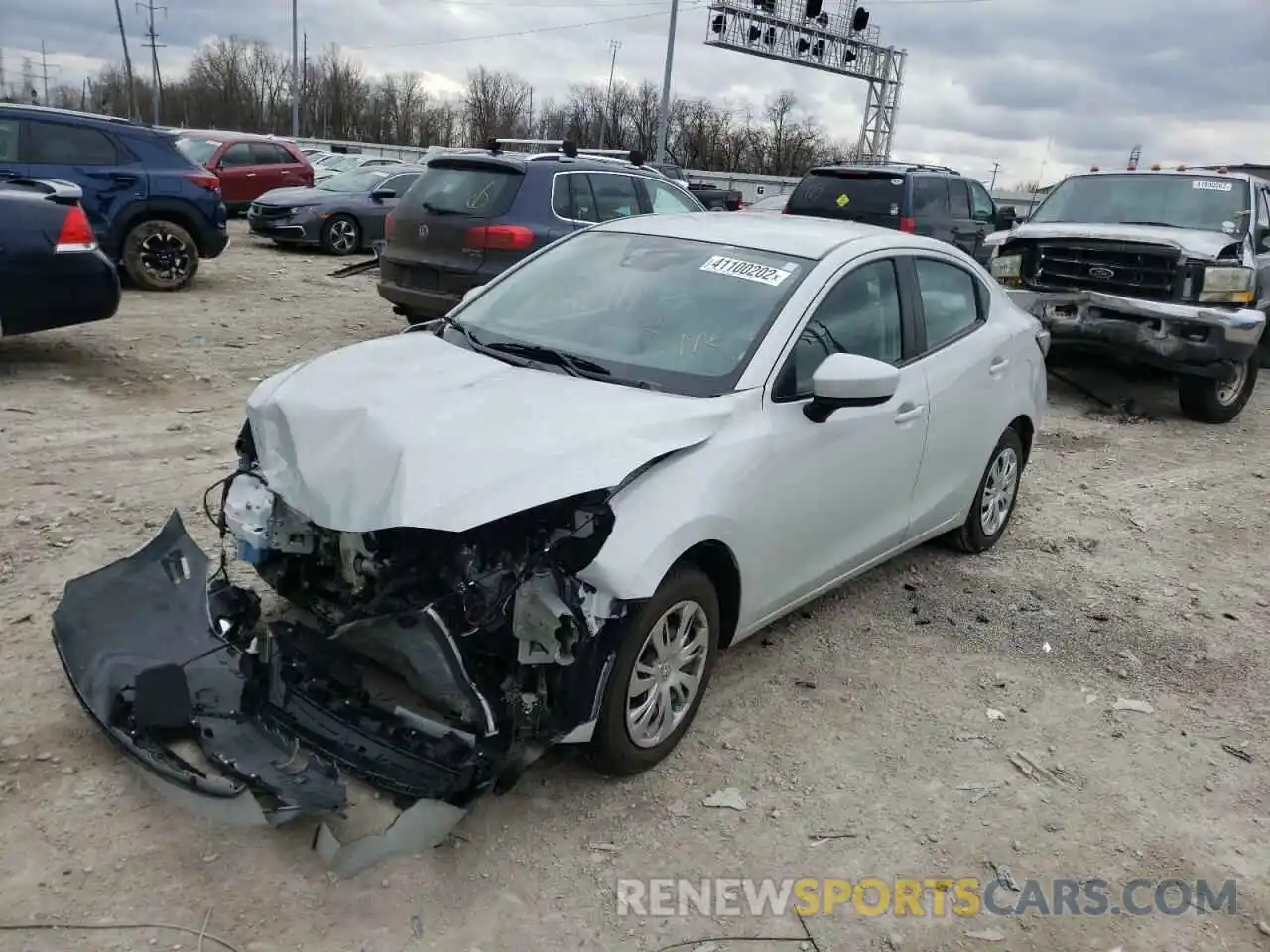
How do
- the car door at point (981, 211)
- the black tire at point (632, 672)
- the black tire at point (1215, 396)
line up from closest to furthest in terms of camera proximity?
the black tire at point (632, 672) → the black tire at point (1215, 396) → the car door at point (981, 211)

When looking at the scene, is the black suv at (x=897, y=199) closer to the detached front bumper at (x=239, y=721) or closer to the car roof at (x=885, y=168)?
the car roof at (x=885, y=168)

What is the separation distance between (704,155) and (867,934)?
5643 cm

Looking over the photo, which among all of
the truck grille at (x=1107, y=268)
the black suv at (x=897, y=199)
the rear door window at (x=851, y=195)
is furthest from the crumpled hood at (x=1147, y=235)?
the rear door window at (x=851, y=195)

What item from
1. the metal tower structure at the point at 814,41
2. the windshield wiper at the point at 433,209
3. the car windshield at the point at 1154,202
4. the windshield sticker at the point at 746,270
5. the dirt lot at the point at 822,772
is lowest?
the dirt lot at the point at 822,772

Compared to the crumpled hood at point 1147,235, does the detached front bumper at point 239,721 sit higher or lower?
lower

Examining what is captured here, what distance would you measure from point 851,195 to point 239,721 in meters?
10.9

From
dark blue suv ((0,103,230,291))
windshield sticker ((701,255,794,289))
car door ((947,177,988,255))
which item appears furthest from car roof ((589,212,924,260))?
car door ((947,177,988,255))

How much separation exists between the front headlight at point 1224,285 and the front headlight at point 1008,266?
1556mm

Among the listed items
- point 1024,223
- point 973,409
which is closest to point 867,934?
point 973,409

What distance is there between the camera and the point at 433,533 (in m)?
3.08

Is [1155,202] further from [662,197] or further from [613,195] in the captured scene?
[613,195]

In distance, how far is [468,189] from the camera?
8.77 m

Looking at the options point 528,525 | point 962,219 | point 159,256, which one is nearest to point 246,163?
point 159,256

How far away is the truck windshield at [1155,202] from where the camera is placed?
30.2ft
